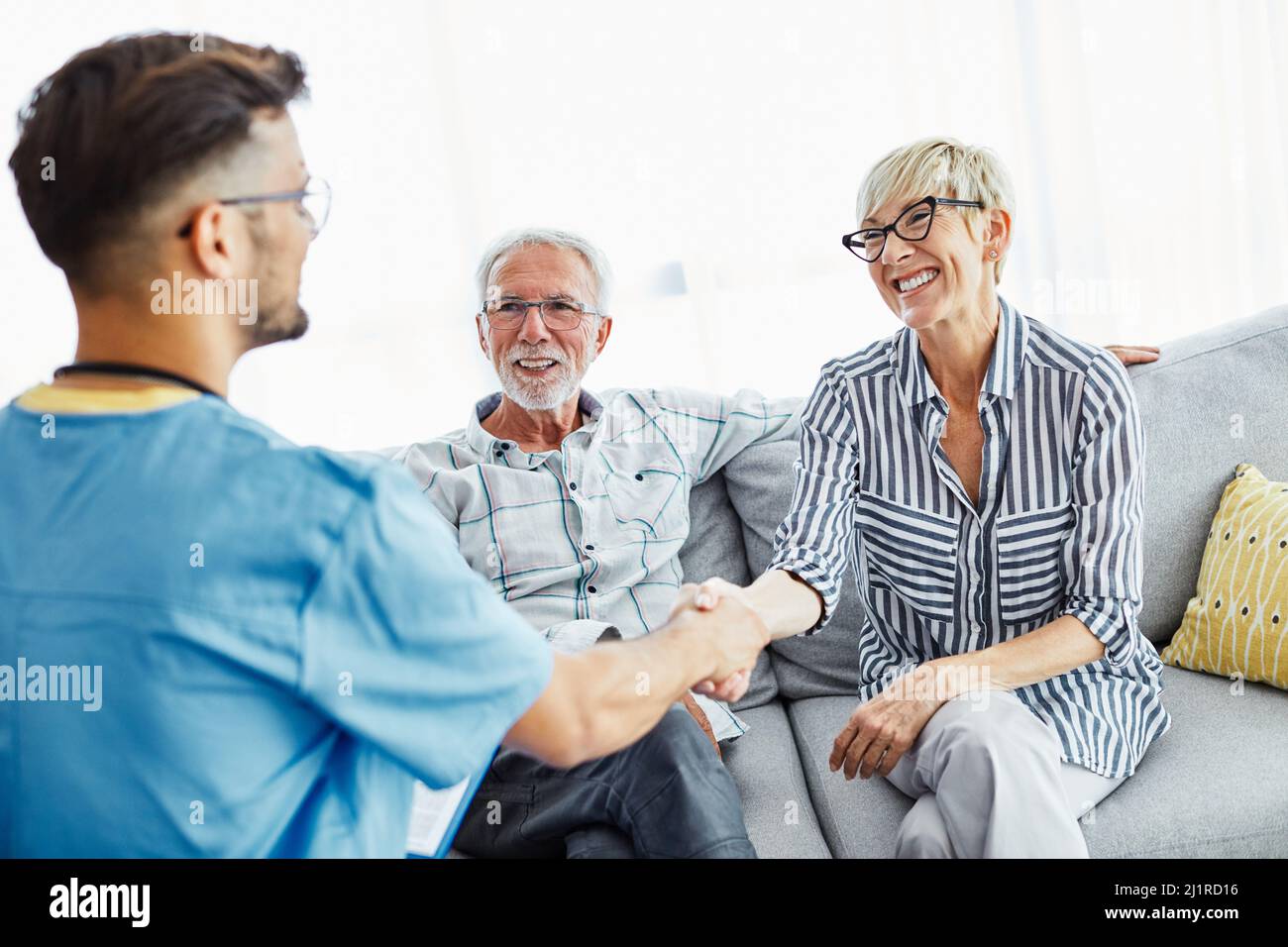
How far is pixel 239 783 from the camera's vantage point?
870 mm

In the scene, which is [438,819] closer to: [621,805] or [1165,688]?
[621,805]

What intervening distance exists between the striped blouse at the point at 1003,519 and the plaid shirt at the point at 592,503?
341 millimetres

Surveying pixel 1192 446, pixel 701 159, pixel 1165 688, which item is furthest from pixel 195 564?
pixel 701 159

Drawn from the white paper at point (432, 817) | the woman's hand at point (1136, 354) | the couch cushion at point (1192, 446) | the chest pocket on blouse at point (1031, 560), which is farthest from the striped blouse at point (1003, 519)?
the white paper at point (432, 817)

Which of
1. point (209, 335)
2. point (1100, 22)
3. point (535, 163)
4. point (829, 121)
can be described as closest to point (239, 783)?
point (209, 335)

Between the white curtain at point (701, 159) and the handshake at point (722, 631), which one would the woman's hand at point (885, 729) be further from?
the white curtain at point (701, 159)

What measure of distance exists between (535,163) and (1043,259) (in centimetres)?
143

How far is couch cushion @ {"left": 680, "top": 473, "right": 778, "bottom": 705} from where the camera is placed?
2.08 meters

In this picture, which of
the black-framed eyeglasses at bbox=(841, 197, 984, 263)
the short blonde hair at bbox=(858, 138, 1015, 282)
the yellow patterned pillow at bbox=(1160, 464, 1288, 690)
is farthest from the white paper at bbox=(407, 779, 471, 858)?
the yellow patterned pillow at bbox=(1160, 464, 1288, 690)

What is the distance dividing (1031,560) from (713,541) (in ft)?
2.26

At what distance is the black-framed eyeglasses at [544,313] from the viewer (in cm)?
206

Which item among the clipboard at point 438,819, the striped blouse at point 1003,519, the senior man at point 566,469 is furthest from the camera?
the senior man at point 566,469

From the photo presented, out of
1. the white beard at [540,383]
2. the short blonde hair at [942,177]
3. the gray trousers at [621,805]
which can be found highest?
the short blonde hair at [942,177]
